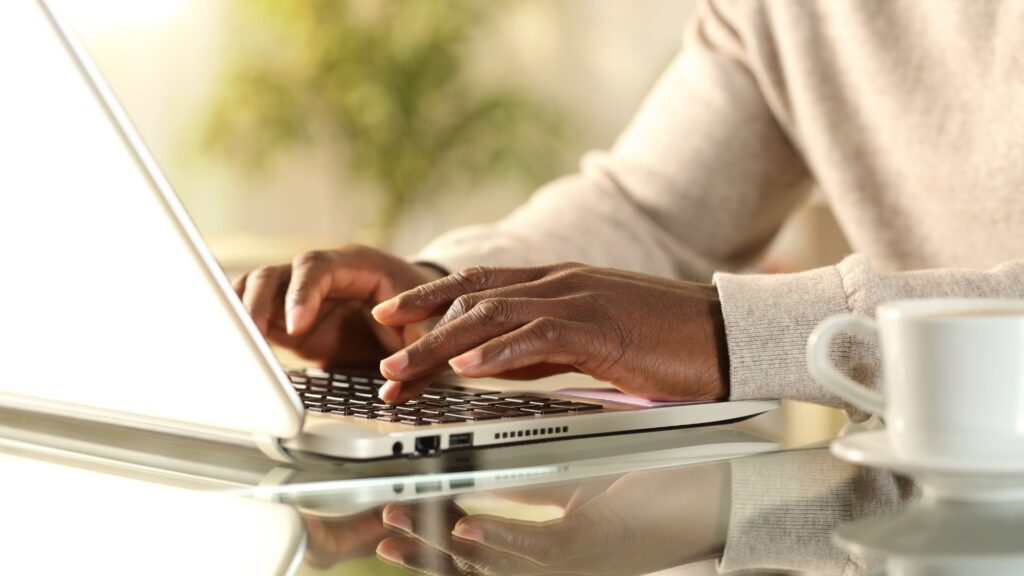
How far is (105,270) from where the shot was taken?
0.58 m

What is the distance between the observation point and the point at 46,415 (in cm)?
77

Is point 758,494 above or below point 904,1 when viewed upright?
below

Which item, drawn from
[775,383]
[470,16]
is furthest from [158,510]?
[470,16]

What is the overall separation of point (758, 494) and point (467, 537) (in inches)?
6.3

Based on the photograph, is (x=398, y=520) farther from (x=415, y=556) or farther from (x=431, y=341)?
(x=431, y=341)

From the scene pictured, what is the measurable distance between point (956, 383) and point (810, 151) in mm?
1077

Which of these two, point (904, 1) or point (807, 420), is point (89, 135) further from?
point (904, 1)

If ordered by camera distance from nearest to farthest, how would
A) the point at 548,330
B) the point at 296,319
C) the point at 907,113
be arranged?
the point at 548,330 → the point at 296,319 → the point at 907,113

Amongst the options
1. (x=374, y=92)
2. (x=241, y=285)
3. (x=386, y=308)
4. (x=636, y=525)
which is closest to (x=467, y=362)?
(x=386, y=308)

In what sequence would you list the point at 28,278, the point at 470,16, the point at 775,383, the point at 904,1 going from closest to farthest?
the point at 28,278 < the point at 775,383 < the point at 904,1 < the point at 470,16

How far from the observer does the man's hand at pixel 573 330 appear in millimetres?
684

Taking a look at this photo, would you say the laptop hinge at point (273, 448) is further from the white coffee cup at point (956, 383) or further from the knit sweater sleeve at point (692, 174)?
the knit sweater sleeve at point (692, 174)

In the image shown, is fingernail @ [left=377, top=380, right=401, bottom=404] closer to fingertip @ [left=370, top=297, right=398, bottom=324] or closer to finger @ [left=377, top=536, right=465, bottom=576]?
fingertip @ [left=370, top=297, right=398, bottom=324]

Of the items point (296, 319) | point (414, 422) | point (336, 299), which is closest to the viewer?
point (414, 422)
